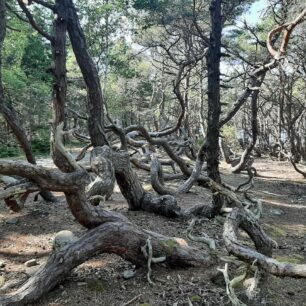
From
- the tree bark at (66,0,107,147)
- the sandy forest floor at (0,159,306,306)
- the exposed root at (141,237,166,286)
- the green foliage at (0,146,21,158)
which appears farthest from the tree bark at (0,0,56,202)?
the green foliage at (0,146,21,158)

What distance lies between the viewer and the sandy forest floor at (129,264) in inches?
140

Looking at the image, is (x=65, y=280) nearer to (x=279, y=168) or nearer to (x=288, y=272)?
(x=288, y=272)

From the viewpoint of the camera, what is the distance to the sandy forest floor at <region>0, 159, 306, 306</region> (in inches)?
140

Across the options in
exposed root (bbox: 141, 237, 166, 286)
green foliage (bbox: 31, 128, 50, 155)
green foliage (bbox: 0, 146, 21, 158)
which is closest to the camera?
exposed root (bbox: 141, 237, 166, 286)

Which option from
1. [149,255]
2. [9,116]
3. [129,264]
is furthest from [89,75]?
[149,255]

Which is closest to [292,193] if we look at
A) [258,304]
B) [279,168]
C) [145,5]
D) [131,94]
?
[279,168]

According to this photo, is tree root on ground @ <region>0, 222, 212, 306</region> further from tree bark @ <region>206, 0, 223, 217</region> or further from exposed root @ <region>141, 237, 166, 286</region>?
tree bark @ <region>206, 0, 223, 217</region>

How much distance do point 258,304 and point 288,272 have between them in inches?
30.8

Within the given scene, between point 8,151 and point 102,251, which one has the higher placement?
point 8,151

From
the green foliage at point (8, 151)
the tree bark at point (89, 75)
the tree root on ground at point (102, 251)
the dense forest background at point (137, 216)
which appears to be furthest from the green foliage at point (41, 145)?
the tree root on ground at point (102, 251)

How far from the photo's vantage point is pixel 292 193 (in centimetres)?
1050

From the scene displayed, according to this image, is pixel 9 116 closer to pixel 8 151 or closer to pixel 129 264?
pixel 129 264

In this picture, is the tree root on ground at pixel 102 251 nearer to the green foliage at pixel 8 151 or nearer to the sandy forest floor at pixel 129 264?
the sandy forest floor at pixel 129 264

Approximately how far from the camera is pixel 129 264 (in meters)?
4.21
